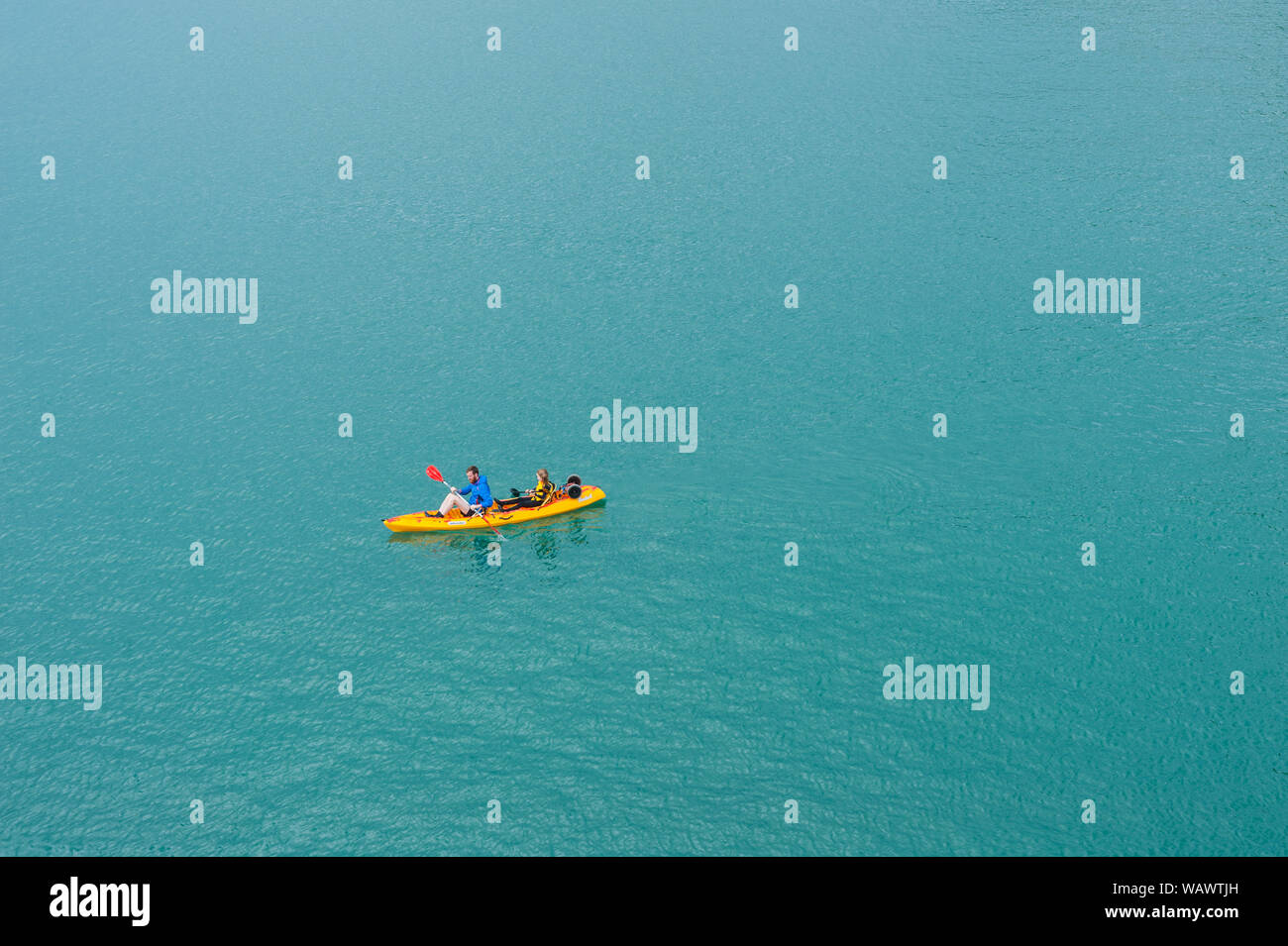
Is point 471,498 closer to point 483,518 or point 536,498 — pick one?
point 483,518

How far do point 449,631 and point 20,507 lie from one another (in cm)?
2223

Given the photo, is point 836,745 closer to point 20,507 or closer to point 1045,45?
point 20,507

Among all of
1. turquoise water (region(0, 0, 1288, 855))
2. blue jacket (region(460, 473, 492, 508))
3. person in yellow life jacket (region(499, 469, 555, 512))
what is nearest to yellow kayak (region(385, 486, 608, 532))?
person in yellow life jacket (region(499, 469, 555, 512))

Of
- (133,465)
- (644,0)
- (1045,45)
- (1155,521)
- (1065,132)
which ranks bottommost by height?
(1155,521)

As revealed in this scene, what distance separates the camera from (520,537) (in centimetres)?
4797

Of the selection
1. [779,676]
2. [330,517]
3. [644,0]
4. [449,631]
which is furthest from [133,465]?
[644,0]

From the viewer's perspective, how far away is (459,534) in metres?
48.1

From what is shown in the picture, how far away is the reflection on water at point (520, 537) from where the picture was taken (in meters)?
47.3

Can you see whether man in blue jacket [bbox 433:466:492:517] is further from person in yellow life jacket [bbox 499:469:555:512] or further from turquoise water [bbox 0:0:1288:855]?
turquoise water [bbox 0:0:1288:855]

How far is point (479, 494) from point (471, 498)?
20.9 inches

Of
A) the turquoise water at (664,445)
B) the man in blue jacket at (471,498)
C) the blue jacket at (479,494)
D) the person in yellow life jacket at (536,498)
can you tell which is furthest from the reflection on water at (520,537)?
the blue jacket at (479,494)

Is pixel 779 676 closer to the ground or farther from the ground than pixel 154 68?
closer to the ground

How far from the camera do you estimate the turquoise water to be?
37500 millimetres

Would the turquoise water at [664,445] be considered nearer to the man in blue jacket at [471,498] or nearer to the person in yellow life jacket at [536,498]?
the person in yellow life jacket at [536,498]
